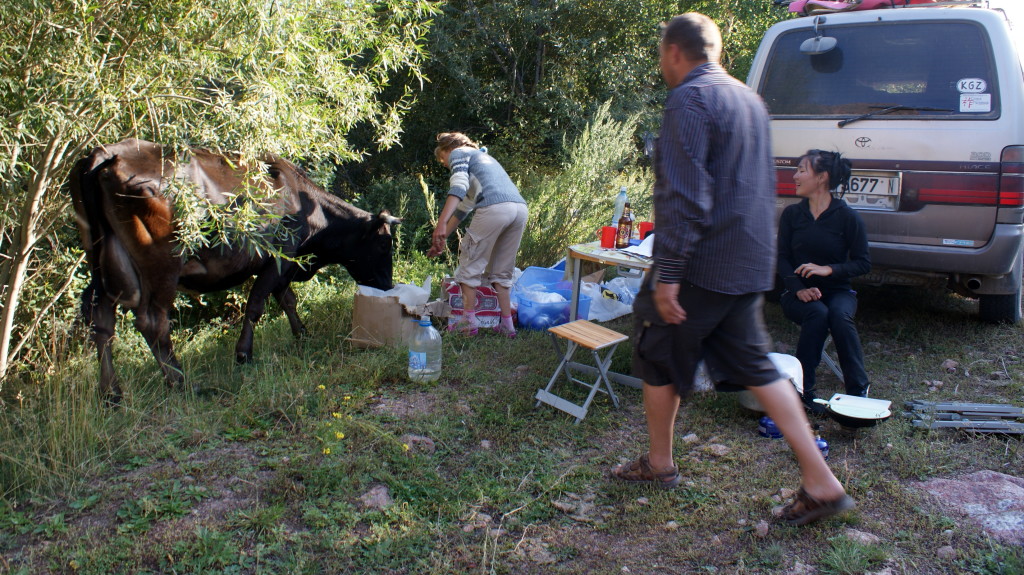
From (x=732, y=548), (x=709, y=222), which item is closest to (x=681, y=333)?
(x=709, y=222)

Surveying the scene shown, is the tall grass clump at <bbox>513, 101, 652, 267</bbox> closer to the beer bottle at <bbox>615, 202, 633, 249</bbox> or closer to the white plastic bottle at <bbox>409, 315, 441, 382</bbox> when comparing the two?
the beer bottle at <bbox>615, 202, 633, 249</bbox>

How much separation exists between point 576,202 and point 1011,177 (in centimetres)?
412

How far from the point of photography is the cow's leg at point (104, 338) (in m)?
4.16

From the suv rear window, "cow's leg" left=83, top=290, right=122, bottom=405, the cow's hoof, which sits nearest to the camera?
the cow's hoof

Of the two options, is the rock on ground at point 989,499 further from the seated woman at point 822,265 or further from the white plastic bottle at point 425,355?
the white plastic bottle at point 425,355

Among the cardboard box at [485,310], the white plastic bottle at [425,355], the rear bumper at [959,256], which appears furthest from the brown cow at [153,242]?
the rear bumper at [959,256]

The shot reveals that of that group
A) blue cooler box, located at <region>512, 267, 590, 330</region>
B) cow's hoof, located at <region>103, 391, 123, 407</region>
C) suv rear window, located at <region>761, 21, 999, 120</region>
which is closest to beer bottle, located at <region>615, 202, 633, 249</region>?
blue cooler box, located at <region>512, 267, 590, 330</region>

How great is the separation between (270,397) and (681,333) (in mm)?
2458

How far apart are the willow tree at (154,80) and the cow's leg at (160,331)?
60cm

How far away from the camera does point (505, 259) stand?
593 centimetres

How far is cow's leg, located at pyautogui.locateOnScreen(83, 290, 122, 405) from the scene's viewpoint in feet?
13.7

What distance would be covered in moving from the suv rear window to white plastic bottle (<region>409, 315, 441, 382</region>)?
318 centimetres

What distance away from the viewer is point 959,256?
5.05m

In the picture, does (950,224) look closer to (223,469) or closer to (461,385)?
(461,385)
